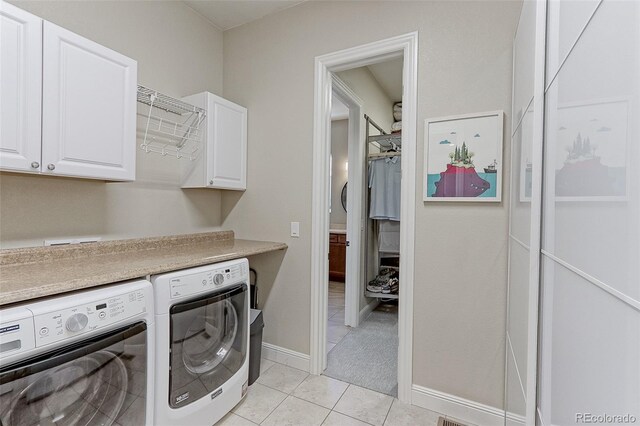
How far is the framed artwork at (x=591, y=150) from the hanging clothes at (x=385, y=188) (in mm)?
2408

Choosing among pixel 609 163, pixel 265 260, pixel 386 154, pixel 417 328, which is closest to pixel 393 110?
pixel 386 154

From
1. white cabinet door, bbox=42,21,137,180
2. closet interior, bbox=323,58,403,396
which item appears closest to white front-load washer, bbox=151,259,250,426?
white cabinet door, bbox=42,21,137,180

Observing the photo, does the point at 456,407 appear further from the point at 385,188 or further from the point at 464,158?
the point at 385,188

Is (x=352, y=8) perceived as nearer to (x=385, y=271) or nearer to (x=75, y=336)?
(x=75, y=336)

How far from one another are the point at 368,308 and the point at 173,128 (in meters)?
2.79

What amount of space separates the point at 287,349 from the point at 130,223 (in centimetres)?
151

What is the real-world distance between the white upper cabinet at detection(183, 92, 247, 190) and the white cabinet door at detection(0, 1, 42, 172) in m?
0.97

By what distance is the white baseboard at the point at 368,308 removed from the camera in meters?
3.32

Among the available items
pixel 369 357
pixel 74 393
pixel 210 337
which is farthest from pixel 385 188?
pixel 74 393

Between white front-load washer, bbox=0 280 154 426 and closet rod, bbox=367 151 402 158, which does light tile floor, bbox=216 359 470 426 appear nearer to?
white front-load washer, bbox=0 280 154 426

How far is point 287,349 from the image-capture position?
236cm

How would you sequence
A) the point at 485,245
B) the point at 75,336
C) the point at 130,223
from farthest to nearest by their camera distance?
1. the point at 130,223
2. the point at 485,245
3. the point at 75,336

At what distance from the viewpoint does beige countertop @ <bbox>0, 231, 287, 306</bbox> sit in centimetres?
105

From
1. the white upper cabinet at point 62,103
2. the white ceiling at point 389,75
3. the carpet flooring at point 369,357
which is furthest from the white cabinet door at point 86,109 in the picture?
the white ceiling at point 389,75
